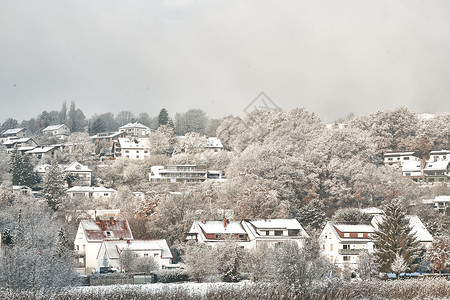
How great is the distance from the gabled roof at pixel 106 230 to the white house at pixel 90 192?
18.7m

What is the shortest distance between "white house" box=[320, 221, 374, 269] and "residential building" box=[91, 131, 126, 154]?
48.7 meters

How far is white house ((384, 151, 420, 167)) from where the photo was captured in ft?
251

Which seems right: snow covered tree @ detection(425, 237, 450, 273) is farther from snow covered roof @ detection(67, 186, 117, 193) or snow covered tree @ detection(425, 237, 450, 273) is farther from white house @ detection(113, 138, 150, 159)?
white house @ detection(113, 138, 150, 159)

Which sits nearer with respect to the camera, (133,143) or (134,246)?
(134,246)

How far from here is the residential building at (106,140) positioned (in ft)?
306

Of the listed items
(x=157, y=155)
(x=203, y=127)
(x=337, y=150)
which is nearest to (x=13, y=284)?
(x=337, y=150)

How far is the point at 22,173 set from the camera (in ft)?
252

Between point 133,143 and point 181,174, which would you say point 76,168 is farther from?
point 181,174

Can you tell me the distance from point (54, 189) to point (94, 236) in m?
18.8

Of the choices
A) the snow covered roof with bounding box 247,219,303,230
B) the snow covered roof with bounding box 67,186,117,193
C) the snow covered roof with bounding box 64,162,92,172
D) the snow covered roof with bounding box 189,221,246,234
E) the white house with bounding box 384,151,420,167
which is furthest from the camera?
the snow covered roof with bounding box 64,162,92,172

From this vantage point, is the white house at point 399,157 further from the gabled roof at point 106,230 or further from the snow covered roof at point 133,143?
the gabled roof at point 106,230

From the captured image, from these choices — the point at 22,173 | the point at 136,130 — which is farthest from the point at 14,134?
the point at 22,173

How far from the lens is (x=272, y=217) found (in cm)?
5438

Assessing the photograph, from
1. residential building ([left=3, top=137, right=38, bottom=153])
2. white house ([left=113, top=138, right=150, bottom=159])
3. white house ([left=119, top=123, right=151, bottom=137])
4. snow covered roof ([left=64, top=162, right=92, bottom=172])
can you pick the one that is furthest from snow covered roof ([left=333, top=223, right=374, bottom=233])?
residential building ([left=3, top=137, right=38, bottom=153])
